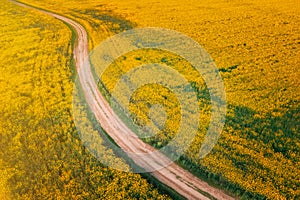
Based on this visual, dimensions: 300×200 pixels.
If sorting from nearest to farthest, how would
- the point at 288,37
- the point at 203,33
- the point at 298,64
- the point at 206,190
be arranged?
the point at 206,190, the point at 298,64, the point at 288,37, the point at 203,33

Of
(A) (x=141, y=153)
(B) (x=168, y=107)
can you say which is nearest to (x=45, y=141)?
(A) (x=141, y=153)

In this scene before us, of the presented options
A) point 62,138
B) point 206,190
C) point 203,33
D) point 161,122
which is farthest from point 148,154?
point 203,33

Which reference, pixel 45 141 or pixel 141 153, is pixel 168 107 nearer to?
pixel 141 153

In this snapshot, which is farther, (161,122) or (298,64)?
(298,64)

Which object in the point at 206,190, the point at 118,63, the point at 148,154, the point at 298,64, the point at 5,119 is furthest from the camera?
the point at 118,63

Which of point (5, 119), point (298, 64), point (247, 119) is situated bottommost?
point (5, 119)

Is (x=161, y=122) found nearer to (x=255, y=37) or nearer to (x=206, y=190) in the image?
(x=206, y=190)

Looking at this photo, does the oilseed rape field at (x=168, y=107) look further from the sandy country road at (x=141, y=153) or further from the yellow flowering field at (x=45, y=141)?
the sandy country road at (x=141, y=153)

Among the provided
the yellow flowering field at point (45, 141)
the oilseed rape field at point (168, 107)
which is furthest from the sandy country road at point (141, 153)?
the yellow flowering field at point (45, 141)
